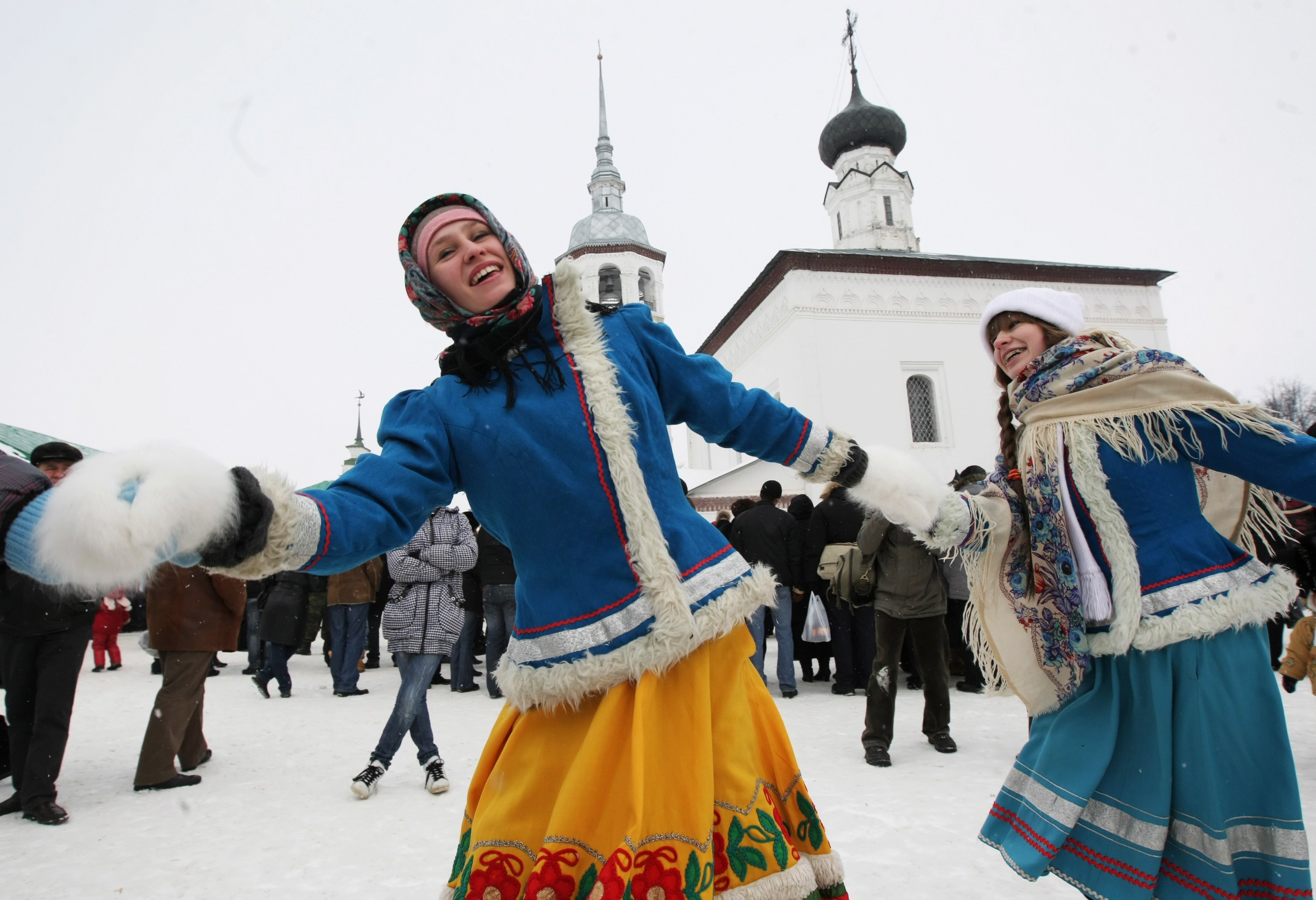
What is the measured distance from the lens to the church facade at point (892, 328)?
2094 cm

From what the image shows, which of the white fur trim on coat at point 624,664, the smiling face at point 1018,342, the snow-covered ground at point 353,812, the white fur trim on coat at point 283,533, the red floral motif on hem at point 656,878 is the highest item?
the smiling face at point 1018,342

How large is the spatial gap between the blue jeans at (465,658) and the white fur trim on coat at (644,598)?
6.76 meters

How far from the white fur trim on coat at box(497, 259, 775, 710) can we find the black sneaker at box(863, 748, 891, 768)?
3663 millimetres

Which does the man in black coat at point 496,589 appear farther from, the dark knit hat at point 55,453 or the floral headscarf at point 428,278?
the floral headscarf at point 428,278

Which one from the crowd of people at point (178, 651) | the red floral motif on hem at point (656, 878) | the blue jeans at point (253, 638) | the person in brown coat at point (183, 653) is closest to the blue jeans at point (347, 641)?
the crowd of people at point (178, 651)

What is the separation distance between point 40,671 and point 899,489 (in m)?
4.74

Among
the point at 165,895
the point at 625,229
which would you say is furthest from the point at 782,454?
the point at 625,229

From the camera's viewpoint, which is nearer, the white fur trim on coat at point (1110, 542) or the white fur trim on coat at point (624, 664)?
the white fur trim on coat at point (624, 664)

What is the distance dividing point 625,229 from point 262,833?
27040 mm

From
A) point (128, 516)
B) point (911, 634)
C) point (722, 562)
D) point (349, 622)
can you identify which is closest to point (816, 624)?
point (911, 634)

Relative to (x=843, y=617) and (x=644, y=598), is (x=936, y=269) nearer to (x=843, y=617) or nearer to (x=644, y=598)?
(x=843, y=617)

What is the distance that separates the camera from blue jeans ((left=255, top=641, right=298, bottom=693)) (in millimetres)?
7781

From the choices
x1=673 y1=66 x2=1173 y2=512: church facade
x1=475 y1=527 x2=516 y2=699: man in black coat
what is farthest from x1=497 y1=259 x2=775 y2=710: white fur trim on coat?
x1=673 y1=66 x2=1173 y2=512: church facade

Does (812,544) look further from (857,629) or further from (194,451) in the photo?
(194,451)
